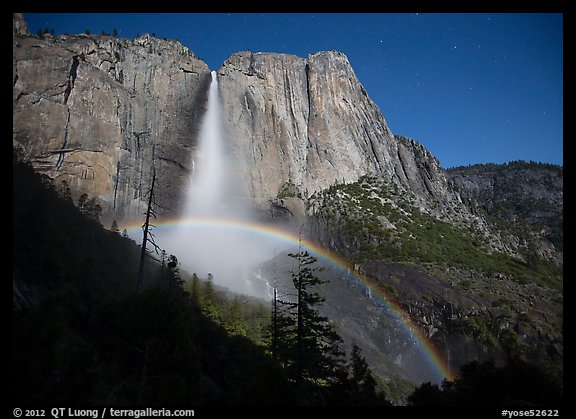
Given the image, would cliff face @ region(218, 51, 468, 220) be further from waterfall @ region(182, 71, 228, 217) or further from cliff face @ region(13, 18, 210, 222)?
cliff face @ region(13, 18, 210, 222)

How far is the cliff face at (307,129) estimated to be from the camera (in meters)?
102

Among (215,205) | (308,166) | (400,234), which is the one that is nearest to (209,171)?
(215,205)

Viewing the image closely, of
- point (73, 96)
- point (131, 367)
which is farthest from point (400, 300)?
point (73, 96)

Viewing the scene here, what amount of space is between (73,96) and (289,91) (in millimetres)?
54734

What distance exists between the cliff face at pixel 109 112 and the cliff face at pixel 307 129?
40.4 feet

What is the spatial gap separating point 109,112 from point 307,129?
170 feet

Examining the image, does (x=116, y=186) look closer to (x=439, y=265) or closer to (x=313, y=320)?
(x=439, y=265)

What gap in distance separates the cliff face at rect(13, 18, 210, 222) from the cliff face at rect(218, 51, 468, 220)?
12.3m

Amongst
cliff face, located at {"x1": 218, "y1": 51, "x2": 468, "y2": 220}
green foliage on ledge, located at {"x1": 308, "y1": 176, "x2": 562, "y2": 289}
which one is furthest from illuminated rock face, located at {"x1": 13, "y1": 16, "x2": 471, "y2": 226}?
green foliage on ledge, located at {"x1": 308, "y1": 176, "x2": 562, "y2": 289}

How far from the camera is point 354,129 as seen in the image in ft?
396

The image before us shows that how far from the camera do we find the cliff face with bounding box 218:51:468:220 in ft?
334

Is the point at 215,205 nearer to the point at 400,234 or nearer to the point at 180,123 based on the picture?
the point at 180,123

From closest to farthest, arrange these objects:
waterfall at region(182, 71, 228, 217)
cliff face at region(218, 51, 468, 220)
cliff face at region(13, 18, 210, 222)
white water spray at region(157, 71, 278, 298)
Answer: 1. cliff face at region(13, 18, 210, 222)
2. white water spray at region(157, 71, 278, 298)
3. waterfall at region(182, 71, 228, 217)
4. cliff face at region(218, 51, 468, 220)

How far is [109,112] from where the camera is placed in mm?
81625
